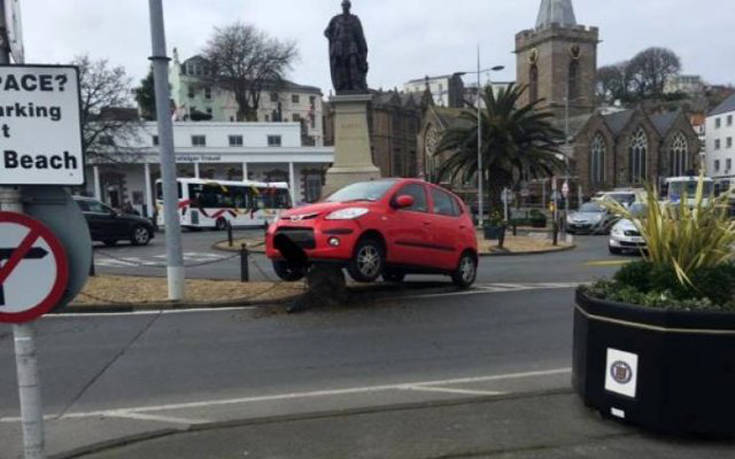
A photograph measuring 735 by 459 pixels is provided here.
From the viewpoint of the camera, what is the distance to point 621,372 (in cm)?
420

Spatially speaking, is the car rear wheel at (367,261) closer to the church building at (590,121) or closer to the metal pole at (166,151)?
the metal pole at (166,151)

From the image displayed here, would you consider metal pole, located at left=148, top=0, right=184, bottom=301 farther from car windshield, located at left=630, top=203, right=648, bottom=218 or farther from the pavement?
car windshield, located at left=630, top=203, right=648, bottom=218

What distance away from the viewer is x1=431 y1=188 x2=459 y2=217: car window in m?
10.8

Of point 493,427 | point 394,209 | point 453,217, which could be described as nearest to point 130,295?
point 394,209

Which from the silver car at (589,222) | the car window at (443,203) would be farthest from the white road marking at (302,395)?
the silver car at (589,222)

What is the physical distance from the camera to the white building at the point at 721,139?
85.4 metres

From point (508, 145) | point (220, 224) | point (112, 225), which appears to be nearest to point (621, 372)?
point (112, 225)

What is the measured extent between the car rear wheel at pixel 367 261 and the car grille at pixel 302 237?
2.05ft

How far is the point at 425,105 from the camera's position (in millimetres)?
96000

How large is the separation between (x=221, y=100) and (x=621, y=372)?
3490 inches

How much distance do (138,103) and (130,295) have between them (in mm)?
72079

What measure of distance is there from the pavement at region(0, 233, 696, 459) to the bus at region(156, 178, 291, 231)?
86.3 feet

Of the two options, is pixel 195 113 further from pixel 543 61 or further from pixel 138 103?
pixel 543 61

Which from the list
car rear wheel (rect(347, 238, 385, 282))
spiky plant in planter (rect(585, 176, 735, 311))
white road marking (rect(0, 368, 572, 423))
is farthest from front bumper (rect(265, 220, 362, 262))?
spiky plant in planter (rect(585, 176, 735, 311))
